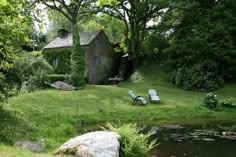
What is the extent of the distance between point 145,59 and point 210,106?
22889 millimetres

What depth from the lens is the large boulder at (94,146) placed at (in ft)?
30.4

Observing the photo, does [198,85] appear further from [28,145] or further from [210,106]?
[28,145]

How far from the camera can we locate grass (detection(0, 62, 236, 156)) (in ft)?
49.1

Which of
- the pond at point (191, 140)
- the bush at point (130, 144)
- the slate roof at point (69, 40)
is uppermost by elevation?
the slate roof at point (69, 40)

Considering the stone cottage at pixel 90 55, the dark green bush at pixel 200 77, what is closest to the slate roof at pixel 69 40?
the stone cottage at pixel 90 55

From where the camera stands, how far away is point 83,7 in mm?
41062

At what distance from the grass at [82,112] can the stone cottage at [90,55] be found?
12.9 metres

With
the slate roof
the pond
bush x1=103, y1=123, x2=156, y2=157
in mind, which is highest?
the slate roof

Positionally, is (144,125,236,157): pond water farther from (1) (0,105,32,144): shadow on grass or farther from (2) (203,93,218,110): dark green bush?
(2) (203,93,218,110): dark green bush

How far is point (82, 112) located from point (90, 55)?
21.1m

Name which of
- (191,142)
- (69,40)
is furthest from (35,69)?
(191,142)

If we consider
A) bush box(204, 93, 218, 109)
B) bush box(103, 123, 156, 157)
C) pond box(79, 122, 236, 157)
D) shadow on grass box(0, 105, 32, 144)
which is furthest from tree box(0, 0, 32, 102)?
bush box(204, 93, 218, 109)

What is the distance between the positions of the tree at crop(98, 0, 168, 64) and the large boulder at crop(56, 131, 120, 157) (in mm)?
31124

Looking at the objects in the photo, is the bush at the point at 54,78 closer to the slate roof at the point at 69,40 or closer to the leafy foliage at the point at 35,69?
the leafy foliage at the point at 35,69
